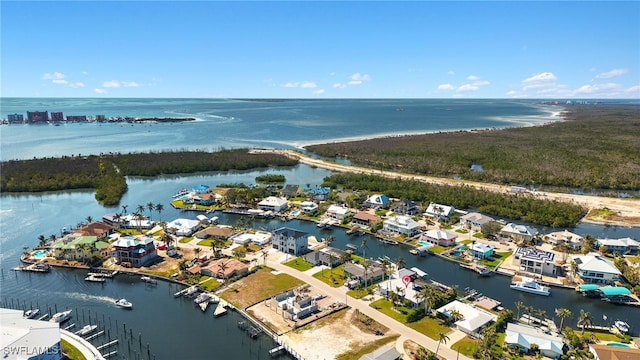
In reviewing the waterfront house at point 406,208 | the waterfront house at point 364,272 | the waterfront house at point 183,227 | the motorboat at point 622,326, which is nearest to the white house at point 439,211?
the waterfront house at point 406,208

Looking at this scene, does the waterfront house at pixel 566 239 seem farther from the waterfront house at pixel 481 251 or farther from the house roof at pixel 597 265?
the waterfront house at pixel 481 251

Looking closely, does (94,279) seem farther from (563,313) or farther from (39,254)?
(563,313)

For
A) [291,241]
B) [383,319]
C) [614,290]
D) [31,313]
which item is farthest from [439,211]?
[31,313]

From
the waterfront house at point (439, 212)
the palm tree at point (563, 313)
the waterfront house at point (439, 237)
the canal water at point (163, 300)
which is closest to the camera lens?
the palm tree at point (563, 313)

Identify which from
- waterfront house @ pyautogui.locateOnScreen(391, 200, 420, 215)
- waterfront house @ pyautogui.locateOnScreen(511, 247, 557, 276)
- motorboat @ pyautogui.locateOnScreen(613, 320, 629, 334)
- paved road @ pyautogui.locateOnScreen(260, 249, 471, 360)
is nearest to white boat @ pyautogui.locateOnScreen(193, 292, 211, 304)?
paved road @ pyautogui.locateOnScreen(260, 249, 471, 360)

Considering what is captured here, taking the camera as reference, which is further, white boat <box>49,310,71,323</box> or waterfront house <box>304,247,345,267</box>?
waterfront house <box>304,247,345,267</box>

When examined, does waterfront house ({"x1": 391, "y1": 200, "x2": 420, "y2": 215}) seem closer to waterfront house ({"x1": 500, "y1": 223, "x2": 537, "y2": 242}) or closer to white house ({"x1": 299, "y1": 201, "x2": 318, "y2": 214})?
white house ({"x1": 299, "y1": 201, "x2": 318, "y2": 214})
